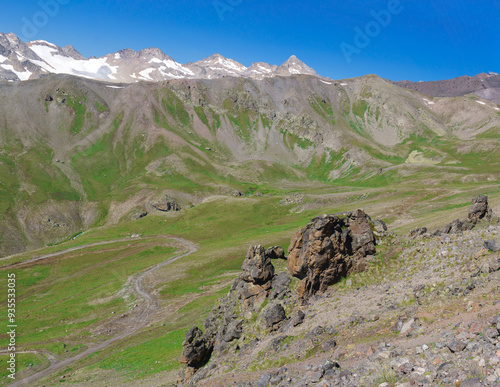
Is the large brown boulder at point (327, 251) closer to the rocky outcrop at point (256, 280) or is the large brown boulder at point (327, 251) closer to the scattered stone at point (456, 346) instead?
the rocky outcrop at point (256, 280)

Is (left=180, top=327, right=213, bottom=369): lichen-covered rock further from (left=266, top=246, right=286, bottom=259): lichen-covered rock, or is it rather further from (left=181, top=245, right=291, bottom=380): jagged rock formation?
(left=266, top=246, right=286, bottom=259): lichen-covered rock

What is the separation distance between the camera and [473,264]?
82.7ft

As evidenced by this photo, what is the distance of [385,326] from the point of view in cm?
2202

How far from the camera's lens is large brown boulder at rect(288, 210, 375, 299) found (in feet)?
106

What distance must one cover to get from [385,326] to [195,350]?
22.3 m

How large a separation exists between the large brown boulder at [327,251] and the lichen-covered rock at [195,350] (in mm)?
13515

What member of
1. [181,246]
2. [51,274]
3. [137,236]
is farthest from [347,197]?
[51,274]

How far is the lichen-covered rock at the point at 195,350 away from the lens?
114 ft

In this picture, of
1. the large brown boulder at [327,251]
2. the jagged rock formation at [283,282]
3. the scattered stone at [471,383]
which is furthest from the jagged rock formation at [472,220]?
the scattered stone at [471,383]

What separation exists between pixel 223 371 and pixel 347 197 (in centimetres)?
14011

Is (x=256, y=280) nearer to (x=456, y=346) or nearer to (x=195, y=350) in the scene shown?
(x=195, y=350)

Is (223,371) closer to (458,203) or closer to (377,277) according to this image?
(377,277)

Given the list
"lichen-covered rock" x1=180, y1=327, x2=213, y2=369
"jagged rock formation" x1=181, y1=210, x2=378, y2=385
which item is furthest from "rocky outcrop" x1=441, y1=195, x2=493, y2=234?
"lichen-covered rock" x1=180, y1=327, x2=213, y2=369

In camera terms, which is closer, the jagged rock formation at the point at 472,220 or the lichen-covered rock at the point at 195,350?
the lichen-covered rock at the point at 195,350
